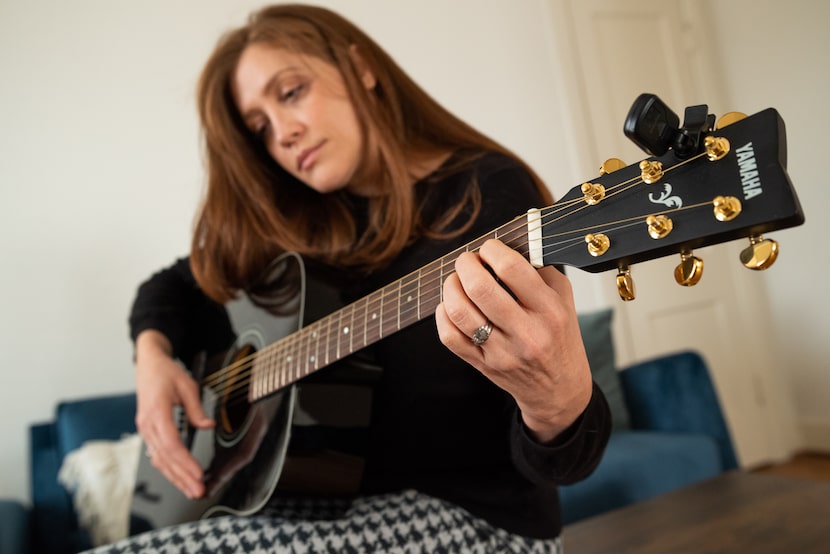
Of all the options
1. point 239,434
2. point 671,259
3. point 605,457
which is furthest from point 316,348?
point 671,259

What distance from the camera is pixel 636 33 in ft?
8.91

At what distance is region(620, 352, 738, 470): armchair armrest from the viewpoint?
172 centimetres

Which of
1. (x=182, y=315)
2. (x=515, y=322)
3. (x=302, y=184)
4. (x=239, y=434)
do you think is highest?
(x=302, y=184)

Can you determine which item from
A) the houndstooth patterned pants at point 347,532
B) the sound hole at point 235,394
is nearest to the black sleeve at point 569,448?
the houndstooth patterned pants at point 347,532

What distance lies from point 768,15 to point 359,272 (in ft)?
8.67

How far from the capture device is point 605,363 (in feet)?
5.99

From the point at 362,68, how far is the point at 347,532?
72 cm

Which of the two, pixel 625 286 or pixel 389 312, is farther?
pixel 389 312

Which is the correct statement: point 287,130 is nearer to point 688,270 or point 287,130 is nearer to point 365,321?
point 365,321

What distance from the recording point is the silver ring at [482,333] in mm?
531

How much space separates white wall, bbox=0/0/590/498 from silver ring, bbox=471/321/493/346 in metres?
1.52

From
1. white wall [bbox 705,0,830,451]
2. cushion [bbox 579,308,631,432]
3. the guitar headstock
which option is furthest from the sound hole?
white wall [bbox 705,0,830,451]

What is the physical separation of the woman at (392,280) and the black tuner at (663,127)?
0.46 feet

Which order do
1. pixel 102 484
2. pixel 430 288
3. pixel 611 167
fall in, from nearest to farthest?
pixel 611 167
pixel 430 288
pixel 102 484
